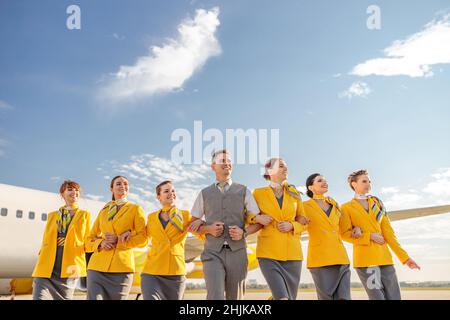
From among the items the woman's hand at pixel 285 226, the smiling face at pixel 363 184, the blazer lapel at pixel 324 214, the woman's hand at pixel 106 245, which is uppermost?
the smiling face at pixel 363 184

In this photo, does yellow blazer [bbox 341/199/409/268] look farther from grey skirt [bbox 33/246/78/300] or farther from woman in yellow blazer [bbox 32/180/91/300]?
grey skirt [bbox 33/246/78/300]

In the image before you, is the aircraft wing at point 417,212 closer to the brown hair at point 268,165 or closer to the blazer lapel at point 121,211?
the brown hair at point 268,165

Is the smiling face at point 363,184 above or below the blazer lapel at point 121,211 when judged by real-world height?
above

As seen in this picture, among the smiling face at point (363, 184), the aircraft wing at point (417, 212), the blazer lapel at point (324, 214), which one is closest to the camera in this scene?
A: the blazer lapel at point (324, 214)

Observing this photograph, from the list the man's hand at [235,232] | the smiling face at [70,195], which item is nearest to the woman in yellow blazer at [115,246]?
the smiling face at [70,195]

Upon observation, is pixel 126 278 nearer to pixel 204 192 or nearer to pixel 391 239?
pixel 204 192

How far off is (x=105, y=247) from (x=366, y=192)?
357 cm

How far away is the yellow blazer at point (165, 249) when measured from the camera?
14.6 feet

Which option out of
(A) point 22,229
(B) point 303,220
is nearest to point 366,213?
(B) point 303,220

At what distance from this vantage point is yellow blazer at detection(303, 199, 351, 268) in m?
4.49

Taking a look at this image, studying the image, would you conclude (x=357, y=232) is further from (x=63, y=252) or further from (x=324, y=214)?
(x=63, y=252)

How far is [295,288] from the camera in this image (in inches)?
165

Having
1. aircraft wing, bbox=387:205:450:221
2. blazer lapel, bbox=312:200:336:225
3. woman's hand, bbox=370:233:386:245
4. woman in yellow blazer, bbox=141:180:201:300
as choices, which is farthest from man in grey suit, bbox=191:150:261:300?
aircraft wing, bbox=387:205:450:221

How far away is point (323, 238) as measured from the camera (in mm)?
4621
